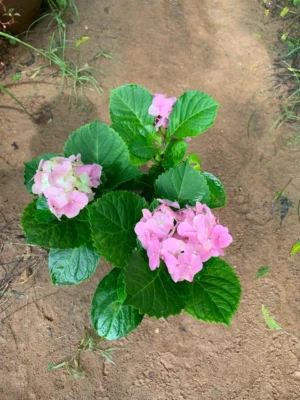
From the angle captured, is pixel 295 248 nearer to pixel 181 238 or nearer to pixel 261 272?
pixel 261 272

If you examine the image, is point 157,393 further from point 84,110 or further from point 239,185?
point 84,110

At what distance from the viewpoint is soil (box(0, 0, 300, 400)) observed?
1.61 m

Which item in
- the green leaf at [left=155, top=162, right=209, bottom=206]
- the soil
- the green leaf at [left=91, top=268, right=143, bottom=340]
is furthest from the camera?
the soil

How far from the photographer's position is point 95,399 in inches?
61.7

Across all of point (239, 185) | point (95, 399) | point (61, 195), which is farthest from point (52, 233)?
point (239, 185)

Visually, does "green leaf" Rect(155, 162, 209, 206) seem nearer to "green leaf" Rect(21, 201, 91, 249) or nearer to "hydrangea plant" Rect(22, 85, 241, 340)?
"hydrangea plant" Rect(22, 85, 241, 340)

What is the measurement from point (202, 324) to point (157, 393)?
12.1 inches

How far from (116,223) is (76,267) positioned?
243 millimetres

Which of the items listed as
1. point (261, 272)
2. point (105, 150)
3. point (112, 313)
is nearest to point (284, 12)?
point (261, 272)

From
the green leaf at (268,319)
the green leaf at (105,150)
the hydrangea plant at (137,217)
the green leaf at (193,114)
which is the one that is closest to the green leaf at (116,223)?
the hydrangea plant at (137,217)

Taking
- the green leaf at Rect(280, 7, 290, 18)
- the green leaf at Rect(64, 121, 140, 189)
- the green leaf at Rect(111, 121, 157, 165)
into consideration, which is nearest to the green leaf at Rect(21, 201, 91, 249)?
the green leaf at Rect(64, 121, 140, 189)

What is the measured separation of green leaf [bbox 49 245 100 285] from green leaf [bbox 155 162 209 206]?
0.27 m

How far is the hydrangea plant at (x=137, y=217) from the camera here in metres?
0.90

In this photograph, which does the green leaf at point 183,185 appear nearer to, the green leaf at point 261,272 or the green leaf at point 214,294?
the green leaf at point 214,294
